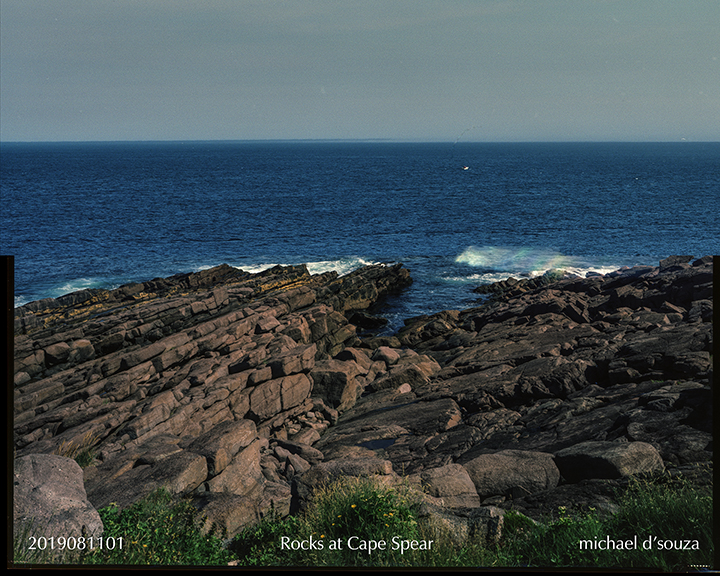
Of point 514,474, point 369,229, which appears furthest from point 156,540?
point 369,229

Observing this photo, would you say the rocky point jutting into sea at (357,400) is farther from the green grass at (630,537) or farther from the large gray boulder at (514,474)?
the green grass at (630,537)

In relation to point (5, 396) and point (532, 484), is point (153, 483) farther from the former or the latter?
point (532, 484)

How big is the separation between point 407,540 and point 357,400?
18.0 meters

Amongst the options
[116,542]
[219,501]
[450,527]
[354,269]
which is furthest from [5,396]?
[354,269]

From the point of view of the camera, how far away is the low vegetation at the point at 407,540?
7.27m

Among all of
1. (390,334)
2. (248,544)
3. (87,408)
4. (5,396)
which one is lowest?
(390,334)

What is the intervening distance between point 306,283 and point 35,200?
75993mm

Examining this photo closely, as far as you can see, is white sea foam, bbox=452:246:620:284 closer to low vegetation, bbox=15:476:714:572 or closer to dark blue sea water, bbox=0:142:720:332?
dark blue sea water, bbox=0:142:720:332

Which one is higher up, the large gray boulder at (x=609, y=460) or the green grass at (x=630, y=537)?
the green grass at (x=630, y=537)

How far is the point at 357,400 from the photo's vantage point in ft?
83.3

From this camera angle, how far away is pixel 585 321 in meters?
31.3

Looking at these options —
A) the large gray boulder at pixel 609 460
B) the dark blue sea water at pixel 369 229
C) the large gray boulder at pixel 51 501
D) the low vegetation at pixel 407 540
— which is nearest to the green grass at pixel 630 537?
the low vegetation at pixel 407 540

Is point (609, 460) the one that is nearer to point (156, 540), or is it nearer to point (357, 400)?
point (156, 540)

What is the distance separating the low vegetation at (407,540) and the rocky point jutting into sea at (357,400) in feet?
2.13
